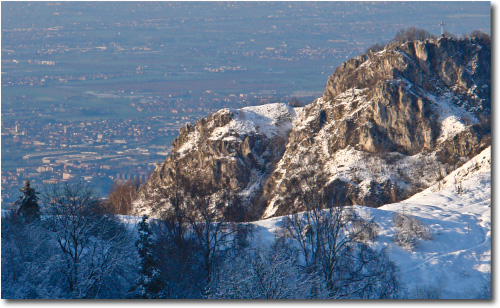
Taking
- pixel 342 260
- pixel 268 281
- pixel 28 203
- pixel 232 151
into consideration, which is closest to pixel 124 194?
pixel 232 151

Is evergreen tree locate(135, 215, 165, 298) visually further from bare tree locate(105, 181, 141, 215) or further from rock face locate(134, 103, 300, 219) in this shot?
rock face locate(134, 103, 300, 219)

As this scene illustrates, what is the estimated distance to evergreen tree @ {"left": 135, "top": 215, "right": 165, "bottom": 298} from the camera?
2978 cm

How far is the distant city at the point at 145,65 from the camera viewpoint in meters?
78.4

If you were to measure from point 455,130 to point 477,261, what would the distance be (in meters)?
49.5

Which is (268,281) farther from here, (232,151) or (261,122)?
(261,122)

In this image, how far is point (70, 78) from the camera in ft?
455

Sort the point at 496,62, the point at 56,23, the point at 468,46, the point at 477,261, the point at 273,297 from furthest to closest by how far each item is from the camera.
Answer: the point at 56,23 < the point at 468,46 < the point at 477,261 < the point at 496,62 < the point at 273,297

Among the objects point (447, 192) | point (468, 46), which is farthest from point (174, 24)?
point (447, 192)

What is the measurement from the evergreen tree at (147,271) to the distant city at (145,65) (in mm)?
24906

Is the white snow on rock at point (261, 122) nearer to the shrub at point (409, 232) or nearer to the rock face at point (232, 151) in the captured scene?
the rock face at point (232, 151)

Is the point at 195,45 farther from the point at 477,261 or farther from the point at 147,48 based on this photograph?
the point at 477,261

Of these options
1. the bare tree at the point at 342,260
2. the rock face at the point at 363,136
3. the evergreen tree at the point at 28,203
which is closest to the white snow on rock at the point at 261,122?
the rock face at the point at 363,136

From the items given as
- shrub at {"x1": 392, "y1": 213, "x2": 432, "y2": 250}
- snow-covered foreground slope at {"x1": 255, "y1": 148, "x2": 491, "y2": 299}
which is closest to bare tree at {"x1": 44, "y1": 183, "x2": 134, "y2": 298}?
snow-covered foreground slope at {"x1": 255, "y1": 148, "x2": 491, "y2": 299}

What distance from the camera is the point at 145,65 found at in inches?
6117
